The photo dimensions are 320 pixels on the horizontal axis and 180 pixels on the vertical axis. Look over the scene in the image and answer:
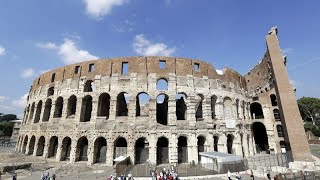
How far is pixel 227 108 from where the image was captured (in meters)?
24.6

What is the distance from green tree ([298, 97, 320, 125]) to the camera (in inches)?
1977

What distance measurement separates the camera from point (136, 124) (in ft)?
66.8

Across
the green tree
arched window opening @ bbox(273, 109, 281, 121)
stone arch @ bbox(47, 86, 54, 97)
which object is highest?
the green tree

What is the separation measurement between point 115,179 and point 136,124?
25.0ft

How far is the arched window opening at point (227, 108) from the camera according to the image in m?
24.2

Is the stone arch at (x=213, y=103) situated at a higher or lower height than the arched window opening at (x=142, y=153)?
higher

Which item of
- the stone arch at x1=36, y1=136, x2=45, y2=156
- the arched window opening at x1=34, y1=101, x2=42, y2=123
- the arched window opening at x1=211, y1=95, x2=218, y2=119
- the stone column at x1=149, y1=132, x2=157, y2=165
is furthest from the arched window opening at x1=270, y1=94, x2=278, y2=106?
the arched window opening at x1=34, y1=101, x2=42, y2=123

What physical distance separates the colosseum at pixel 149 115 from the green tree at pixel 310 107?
3125 centimetres

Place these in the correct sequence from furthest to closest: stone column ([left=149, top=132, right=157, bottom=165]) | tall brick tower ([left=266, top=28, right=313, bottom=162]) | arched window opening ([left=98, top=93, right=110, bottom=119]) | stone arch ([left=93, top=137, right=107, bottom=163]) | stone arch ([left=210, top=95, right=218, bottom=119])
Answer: stone arch ([left=210, top=95, right=218, bottom=119]), arched window opening ([left=98, top=93, right=110, bottom=119]), stone arch ([left=93, top=137, right=107, bottom=163]), stone column ([left=149, top=132, right=157, bottom=165]), tall brick tower ([left=266, top=28, right=313, bottom=162])

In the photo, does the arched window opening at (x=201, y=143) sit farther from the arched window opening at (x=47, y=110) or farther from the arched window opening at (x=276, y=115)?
the arched window opening at (x=47, y=110)

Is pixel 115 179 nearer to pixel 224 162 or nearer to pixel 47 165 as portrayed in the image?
pixel 224 162

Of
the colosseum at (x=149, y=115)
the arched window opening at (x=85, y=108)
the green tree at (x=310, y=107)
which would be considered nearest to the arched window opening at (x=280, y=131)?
the colosseum at (x=149, y=115)

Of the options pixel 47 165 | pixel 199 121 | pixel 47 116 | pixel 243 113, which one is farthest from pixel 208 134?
pixel 47 116

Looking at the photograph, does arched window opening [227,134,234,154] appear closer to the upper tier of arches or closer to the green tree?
the upper tier of arches
